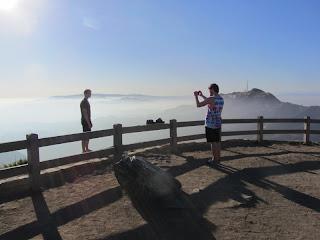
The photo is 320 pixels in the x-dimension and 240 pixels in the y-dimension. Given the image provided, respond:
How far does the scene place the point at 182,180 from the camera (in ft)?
19.2

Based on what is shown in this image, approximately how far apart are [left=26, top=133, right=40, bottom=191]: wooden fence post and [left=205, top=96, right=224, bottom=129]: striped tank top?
3867 millimetres

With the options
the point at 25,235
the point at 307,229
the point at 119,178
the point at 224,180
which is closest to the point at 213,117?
the point at 224,180

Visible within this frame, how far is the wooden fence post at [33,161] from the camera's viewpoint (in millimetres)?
5098

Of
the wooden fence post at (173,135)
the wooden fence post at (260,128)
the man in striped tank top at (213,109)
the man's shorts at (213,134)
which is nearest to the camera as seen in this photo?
the man in striped tank top at (213,109)

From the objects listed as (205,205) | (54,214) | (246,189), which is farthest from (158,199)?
(246,189)

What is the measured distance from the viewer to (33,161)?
5.17 m

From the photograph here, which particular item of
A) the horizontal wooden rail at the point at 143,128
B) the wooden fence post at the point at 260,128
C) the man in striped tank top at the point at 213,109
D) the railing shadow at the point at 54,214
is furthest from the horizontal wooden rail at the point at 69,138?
the wooden fence post at the point at 260,128

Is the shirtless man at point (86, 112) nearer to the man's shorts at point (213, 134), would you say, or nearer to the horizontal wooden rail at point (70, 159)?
the horizontal wooden rail at point (70, 159)

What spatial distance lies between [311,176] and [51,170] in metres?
5.94

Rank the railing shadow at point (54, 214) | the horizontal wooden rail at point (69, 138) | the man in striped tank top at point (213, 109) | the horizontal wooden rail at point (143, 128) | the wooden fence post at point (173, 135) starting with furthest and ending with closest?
the wooden fence post at point (173, 135)
the horizontal wooden rail at point (143, 128)
the man in striped tank top at point (213, 109)
the horizontal wooden rail at point (69, 138)
the railing shadow at point (54, 214)

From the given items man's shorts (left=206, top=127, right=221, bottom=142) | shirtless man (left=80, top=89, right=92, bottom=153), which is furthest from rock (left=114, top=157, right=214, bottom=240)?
shirtless man (left=80, top=89, right=92, bottom=153)

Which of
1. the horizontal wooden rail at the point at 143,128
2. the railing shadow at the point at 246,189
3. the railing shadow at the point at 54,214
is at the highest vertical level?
the horizontal wooden rail at the point at 143,128

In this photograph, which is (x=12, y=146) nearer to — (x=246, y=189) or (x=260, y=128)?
(x=246, y=189)

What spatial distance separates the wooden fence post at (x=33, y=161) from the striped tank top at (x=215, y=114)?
3.87 m
